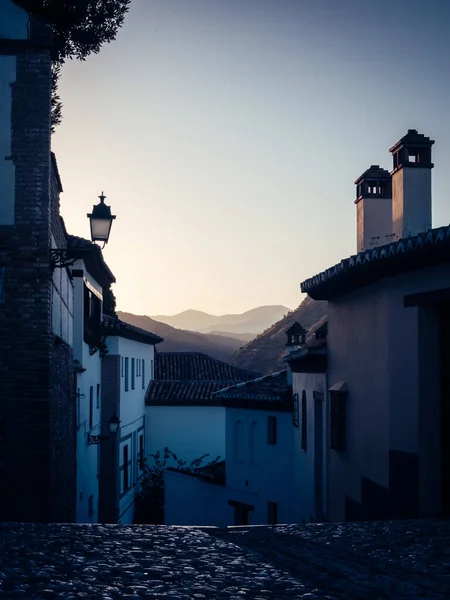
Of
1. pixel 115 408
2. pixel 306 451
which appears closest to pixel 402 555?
pixel 306 451

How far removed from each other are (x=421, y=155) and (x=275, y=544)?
24.5ft

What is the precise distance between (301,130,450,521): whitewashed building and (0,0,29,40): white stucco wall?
5782 millimetres

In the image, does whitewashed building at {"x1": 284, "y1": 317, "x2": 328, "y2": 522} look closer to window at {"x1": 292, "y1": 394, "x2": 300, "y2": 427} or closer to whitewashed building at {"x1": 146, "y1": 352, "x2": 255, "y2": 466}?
window at {"x1": 292, "y1": 394, "x2": 300, "y2": 427}

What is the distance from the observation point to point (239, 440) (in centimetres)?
2442

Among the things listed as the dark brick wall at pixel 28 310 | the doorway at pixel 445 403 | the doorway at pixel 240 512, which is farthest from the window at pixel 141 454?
the doorway at pixel 445 403

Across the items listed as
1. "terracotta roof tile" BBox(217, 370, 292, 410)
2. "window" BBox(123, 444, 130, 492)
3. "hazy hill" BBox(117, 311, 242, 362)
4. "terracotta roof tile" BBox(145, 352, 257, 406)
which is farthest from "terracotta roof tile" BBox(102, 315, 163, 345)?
"hazy hill" BBox(117, 311, 242, 362)

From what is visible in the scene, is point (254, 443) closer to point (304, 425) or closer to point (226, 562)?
point (304, 425)

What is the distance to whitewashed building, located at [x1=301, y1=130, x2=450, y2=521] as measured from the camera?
10523mm

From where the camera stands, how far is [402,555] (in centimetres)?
731

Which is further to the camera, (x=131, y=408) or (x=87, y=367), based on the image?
(x=131, y=408)

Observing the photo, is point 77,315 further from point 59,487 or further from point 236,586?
point 236,586

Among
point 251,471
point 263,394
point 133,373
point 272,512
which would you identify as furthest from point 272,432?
point 133,373

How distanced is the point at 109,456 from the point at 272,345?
142ft

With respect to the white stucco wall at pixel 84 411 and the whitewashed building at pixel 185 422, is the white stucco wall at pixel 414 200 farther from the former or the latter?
the whitewashed building at pixel 185 422
